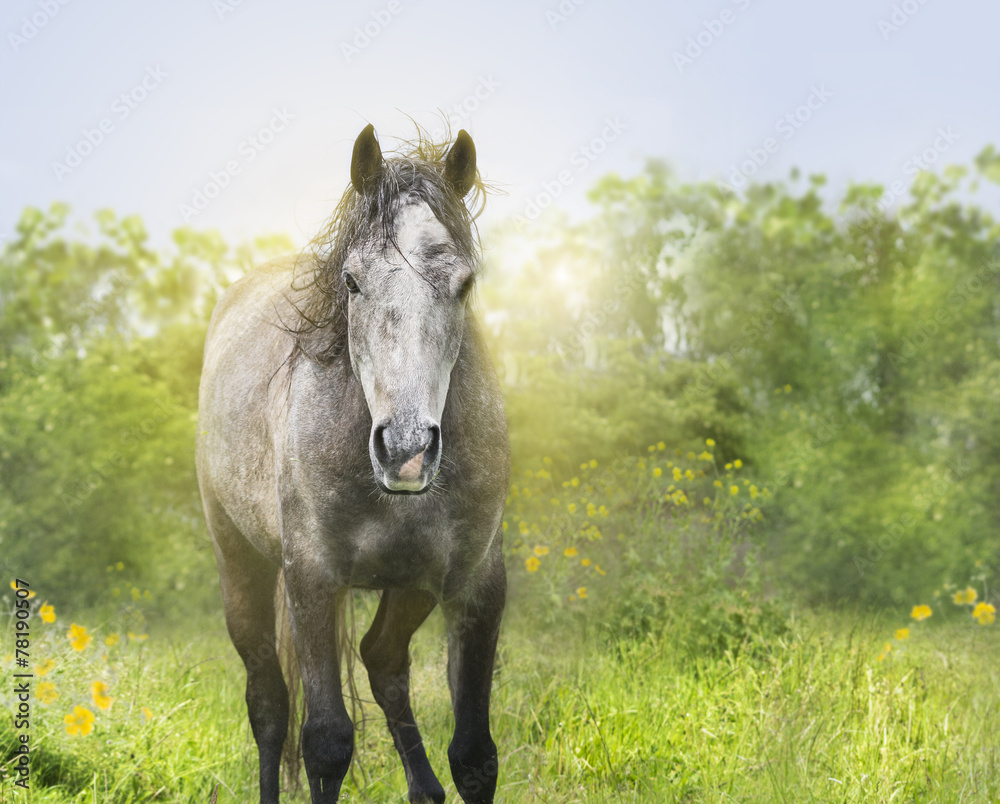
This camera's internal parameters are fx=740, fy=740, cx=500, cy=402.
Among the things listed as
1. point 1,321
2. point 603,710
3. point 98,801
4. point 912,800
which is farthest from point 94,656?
point 1,321

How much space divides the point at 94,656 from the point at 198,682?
2.03ft

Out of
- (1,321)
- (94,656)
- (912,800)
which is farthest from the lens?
(1,321)

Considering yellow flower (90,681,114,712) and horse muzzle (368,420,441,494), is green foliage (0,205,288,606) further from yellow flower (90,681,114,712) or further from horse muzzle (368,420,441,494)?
horse muzzle (368,420,441,494)

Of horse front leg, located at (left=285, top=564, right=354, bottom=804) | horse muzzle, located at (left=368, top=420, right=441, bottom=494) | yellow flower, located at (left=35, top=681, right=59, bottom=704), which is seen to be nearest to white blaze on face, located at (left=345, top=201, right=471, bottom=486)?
horse muzzle, located at (left=368, top=420, right=441, bottom=494)

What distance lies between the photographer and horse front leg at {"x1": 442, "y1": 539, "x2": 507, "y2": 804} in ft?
8.34

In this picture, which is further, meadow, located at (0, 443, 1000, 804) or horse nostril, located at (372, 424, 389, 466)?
meadow, located at (0, 443, 1000, 804)

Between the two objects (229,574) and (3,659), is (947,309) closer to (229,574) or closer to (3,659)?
(229,574)

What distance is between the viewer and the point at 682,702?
3885 mm

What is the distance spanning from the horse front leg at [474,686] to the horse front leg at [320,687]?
38cm

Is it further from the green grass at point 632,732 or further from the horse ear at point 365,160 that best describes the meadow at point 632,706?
the horse ear at point 365,160

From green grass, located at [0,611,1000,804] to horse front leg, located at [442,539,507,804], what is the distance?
631 mm

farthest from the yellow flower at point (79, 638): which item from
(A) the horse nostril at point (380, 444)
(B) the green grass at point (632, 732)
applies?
(A) the horse nostril at point (380, 444)

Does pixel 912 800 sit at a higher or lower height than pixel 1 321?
lower

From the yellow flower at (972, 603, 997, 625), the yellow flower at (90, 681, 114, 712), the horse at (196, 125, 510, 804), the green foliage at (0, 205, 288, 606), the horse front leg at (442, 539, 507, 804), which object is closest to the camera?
the horse at (196, 125, 510, 804)
